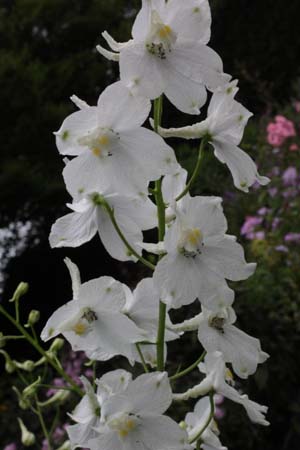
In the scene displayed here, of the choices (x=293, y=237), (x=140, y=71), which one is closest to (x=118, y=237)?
(x=140, y=71)

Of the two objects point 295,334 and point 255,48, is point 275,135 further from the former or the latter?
point 255,48

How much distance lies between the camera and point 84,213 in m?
1.02

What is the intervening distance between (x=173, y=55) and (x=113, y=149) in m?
0.14

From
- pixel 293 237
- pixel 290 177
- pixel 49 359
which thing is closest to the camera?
pixel 49 359

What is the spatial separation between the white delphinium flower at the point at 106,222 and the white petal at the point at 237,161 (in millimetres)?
121

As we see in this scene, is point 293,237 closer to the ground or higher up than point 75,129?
closer to the ground

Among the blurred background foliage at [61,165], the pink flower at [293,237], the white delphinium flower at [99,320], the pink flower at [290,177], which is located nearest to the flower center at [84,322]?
the white delphinium flower at [99,320]

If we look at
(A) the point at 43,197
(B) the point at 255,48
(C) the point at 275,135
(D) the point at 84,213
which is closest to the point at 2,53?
(A) the point at 43,197

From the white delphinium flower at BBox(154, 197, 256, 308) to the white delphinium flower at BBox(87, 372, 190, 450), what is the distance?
0.35 feet

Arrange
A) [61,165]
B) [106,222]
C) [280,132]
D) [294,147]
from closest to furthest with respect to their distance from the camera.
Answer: [106,222]
[280,132]
[294,147]
[61,165]

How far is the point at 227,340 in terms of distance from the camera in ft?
3.35

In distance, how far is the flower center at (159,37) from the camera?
927 millimetres

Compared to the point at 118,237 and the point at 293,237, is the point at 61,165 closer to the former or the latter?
the point at 293,237

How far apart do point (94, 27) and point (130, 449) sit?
17.0 ft
